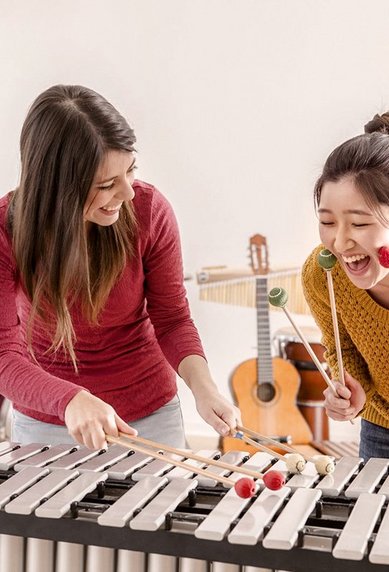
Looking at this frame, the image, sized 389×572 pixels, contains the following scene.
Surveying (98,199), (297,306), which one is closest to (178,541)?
(98,199)

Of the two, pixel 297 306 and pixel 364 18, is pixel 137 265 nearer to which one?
pixel 297 306

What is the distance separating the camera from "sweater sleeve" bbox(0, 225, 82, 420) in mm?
1808

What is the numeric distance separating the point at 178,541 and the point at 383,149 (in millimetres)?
843

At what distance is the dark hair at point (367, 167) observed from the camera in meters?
1.71

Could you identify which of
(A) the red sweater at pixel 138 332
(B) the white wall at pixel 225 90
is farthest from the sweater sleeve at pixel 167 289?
(B) the white wall at pixel 225 90

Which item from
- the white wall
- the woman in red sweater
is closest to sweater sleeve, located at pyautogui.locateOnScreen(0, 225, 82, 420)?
the woman in red sweater

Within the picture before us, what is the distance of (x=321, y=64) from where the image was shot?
4.46m

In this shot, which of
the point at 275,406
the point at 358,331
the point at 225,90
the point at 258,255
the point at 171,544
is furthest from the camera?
the point at 225,90

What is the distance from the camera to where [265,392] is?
13.3 ft

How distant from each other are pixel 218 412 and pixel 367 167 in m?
0.58

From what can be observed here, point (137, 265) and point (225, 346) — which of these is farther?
point (225, 346)

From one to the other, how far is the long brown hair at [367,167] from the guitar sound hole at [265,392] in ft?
7.62

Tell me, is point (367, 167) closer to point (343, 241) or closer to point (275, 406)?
point (343, 241)

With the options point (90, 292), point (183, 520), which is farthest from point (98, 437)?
point (90, 292)
